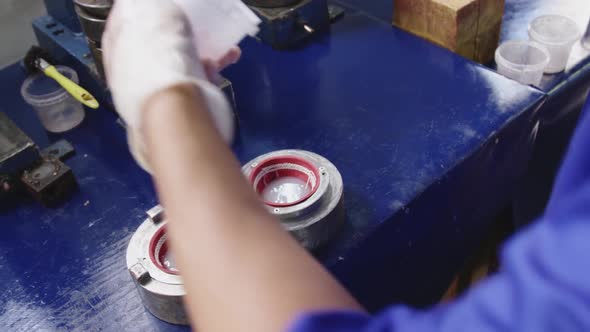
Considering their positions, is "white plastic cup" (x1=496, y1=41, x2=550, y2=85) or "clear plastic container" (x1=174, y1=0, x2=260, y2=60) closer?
"clear plastic container" (x1=174, y1=0, x2=260, y2=60)

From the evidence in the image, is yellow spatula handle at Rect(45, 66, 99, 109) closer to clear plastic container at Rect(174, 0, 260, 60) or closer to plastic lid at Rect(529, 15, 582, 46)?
clear plastic container at Rect(174, 0, 260, 60)

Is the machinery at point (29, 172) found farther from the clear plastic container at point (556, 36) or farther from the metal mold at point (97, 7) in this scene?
the clear plastic container at point (556, 36)

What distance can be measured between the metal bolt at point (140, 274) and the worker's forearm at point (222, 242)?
0.87ft

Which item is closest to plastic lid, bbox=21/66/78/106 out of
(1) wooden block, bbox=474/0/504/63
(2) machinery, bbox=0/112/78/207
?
(2) machinery, bbox=0/112/78/207

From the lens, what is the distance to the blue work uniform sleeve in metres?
0.33

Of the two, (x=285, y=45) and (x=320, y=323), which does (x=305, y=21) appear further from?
(x=320, y=323)

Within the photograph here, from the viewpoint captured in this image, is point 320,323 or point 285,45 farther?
point 285,45

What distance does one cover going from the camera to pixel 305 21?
3.87 ft

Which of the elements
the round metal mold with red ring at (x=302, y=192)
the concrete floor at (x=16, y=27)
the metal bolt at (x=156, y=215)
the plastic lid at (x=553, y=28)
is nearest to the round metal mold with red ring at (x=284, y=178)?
the round metal mold with red ring at (x=302, y=192)

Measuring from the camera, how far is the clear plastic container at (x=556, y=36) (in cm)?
110

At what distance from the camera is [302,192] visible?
792 mm

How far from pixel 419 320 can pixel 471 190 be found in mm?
621

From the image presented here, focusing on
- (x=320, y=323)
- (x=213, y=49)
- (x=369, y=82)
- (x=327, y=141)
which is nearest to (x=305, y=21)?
(x=369, y=82)

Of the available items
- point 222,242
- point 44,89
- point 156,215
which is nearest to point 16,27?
point 44,89
